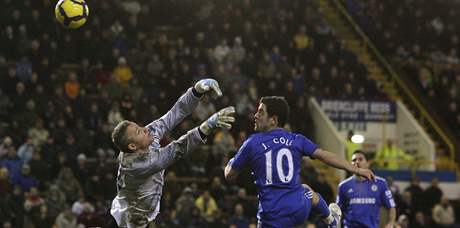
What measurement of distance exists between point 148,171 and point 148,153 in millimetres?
184

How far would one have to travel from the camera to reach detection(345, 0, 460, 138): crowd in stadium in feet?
90.2

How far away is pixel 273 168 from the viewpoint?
27.9 feet

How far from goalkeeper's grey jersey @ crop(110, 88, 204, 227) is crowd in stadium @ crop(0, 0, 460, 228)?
7.76 m

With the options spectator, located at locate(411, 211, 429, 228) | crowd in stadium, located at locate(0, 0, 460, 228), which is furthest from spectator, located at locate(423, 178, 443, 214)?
spectator, located at locate(411, 211, 429, 228)

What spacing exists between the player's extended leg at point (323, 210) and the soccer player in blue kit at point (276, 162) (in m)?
0.36

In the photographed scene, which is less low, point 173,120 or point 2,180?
point 173,120

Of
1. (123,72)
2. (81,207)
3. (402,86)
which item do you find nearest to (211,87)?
(81,207)

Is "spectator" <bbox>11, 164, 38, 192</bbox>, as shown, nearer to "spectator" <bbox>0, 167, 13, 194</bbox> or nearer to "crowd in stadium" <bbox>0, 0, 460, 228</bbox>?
"crowd in stadium" <bbox>0, 0, 460, 228</bbox>

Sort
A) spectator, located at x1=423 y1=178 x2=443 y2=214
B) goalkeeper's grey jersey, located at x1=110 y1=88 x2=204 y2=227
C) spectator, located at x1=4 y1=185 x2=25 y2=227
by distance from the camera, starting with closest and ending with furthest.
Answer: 1. goalkeeper's grey jersey, located at x1=110 y1=88 x2=204 y2=227
2. spectator, located at x1=4 y1=185 x2=25 y2=227
3. spectator, located at x1=423 y1=178 x2=443 y2=214

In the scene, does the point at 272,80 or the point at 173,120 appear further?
the point at 272,80

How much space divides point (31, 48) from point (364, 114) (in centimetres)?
1044

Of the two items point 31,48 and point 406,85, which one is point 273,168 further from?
point 406,85

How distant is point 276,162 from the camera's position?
8.49m

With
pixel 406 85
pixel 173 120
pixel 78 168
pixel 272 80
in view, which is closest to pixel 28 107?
pixel 78 168
